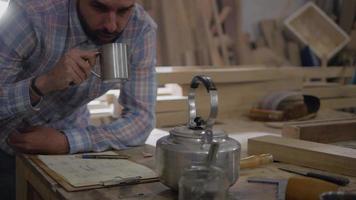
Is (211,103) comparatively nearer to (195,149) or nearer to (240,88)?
(195,149)

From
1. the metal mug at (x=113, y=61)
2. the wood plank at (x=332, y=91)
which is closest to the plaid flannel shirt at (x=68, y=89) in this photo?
the metal mug at (x=113, y=61)

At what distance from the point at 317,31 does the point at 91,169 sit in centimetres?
354

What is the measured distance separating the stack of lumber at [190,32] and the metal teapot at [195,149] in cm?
288

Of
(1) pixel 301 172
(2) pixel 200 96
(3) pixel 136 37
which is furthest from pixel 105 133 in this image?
(2) pixel 200 96

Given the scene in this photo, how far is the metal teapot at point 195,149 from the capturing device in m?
1.09

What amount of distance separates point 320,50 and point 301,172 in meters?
3.15

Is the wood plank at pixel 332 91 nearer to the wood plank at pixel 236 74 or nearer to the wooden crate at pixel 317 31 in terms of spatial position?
the wood plank at pixel 236 74

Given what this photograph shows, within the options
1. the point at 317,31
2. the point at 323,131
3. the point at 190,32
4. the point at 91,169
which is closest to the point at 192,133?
the point at 91,169

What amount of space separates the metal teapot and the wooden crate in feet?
11.0

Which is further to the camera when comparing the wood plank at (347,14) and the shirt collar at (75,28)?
the wood plank at (347,14)

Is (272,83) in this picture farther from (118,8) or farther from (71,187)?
(71,187)

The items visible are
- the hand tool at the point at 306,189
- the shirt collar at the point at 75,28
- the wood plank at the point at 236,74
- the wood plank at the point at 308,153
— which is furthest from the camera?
the wood plank at the point at 236,74

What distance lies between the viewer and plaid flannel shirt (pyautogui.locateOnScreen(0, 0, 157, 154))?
1.66 metres

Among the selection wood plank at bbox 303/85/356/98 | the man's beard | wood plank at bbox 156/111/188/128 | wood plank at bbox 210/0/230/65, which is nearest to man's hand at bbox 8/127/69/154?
the man's beard
